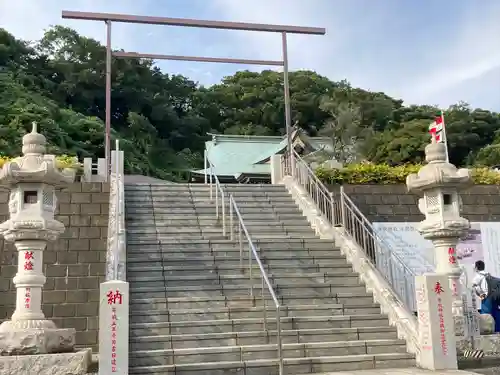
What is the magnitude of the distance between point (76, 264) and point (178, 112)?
36547 millimetres

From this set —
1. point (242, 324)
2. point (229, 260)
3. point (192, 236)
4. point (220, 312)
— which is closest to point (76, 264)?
point (192, 236)

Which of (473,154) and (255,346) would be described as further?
(473,154)

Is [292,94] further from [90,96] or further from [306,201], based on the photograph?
[306,201]

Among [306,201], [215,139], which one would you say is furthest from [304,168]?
[215,139]

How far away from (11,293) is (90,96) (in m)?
31.2

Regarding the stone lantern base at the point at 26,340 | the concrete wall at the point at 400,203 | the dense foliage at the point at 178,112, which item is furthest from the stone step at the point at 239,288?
the dense foliage at the point at 178,112

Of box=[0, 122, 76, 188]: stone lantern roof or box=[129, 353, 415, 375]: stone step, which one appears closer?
box=[129, 353, 415, 375]: stone step

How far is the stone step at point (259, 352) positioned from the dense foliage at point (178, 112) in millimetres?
18619

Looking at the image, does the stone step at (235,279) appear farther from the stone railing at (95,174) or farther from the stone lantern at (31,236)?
the stone railing at (95,174)

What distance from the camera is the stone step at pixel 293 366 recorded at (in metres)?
7.25

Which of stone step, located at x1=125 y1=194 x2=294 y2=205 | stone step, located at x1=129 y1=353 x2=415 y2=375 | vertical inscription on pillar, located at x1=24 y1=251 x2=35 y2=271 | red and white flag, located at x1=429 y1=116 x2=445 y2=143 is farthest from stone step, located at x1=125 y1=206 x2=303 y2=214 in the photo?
stone step, located at x1=129 y1=353 x2=415 y2=375

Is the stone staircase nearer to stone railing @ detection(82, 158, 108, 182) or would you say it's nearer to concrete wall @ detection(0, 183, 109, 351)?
concrete wall @ detection(0, 183, 109, 351)

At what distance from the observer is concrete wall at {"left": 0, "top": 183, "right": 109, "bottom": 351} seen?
9.66 meters

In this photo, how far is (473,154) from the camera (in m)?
38.5
